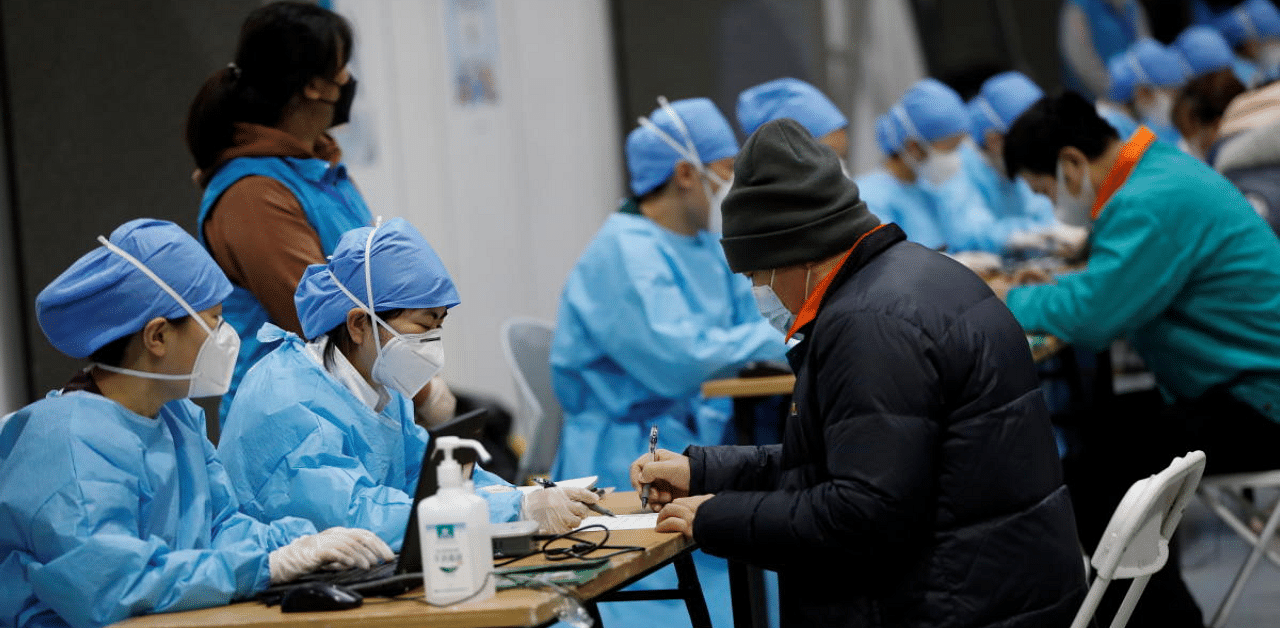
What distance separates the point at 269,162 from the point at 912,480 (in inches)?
77.3

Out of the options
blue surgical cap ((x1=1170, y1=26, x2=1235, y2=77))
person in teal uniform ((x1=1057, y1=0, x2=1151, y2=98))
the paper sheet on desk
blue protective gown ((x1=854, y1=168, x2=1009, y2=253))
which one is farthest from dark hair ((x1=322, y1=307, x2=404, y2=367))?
person in teal uniform ((x1=1057, y1=0, x2=1151, y2=98))

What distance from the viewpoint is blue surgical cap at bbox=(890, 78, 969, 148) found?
734 cm

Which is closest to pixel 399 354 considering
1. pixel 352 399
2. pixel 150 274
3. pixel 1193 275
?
pixel 352 399

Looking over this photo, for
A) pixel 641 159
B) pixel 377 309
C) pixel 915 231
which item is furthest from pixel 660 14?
pixel 377 309

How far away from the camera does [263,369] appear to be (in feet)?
9.05

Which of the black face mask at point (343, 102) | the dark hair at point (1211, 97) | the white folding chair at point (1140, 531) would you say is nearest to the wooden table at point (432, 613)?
the white folding chair at point (1140, 531)

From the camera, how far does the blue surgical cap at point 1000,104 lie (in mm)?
8742

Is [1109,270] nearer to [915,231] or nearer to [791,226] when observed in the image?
[791,226]

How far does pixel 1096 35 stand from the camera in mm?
12344

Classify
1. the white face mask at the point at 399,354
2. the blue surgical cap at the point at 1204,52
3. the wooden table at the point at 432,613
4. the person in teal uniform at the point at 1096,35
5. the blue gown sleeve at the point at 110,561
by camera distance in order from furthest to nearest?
the person in teal uniform at the point at 1096,35
the blue surgical cap at the point at 1204,52
the white face mask at the point at 399,354
the blue gown sleeve at the point at 110,561
the wooden table at the point at 432,613

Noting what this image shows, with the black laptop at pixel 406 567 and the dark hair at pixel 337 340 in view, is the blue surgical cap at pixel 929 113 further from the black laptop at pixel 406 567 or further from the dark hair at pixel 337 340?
the black laptop at pixel 406 567

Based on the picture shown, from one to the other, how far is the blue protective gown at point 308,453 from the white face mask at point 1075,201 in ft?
8.59

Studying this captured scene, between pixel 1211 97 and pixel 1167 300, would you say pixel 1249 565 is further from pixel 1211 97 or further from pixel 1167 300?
pixel 1211 97

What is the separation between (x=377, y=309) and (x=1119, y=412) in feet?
10.4
